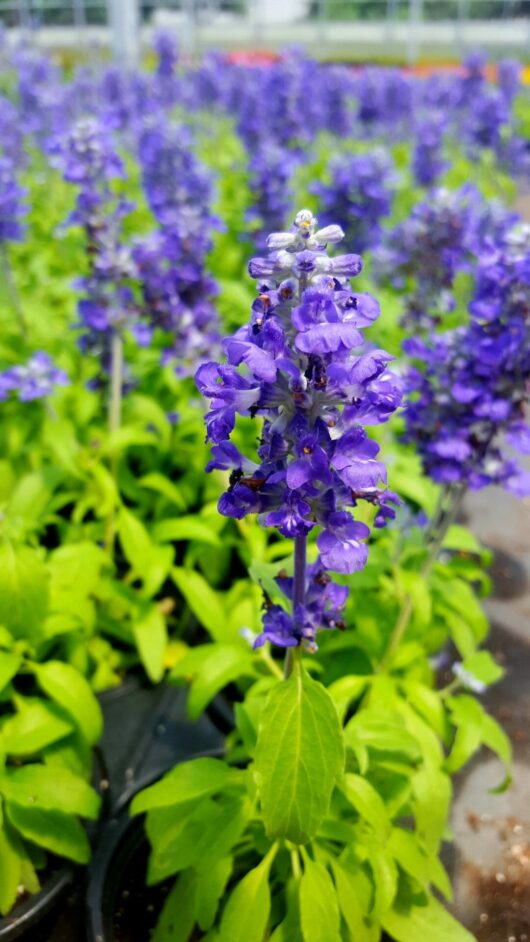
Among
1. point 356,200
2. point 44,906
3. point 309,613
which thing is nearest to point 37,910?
point 44,906

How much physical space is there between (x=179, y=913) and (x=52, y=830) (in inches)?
18.5

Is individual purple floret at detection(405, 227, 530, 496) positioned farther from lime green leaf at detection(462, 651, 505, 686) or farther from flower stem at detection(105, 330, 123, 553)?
flower stem at detection(105, 330, 123, 553)

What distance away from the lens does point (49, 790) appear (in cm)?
241

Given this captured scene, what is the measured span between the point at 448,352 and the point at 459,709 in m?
1.26

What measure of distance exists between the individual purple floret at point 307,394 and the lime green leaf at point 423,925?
137cm

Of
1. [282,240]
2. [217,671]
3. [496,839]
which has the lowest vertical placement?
[496,839]

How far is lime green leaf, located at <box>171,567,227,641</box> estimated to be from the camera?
10.6 ft

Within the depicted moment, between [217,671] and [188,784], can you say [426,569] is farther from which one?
[188,784]

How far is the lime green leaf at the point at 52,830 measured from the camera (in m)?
2.40

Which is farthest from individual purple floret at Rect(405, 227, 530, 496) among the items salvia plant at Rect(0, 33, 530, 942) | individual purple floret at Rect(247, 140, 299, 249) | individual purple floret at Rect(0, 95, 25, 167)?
individual purple floret at Rect(0, 95, 25, 167)

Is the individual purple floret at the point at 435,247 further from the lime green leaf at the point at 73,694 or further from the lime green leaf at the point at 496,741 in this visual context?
the lime green leaf at the point at 73,694

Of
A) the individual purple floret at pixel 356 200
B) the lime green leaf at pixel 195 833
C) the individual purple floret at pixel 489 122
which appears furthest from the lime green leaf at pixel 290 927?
the individual purple floret at pixel 489 122

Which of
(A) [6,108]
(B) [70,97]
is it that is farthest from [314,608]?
(B) [70,97]

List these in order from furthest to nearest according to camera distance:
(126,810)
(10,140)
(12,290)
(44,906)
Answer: (10,140) < (12,290) < (126,810) < (44,906)
